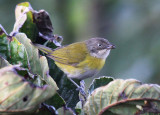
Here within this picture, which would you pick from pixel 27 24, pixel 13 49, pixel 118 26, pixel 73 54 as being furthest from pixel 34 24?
pixel 118 26

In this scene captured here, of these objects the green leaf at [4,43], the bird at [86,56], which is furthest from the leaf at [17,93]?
the bird at [86,56]

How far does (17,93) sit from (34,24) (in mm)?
839

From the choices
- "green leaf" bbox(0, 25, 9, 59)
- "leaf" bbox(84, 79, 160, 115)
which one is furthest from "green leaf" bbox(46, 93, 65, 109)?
"green leaf" bbox(0, 25, 9, 59)

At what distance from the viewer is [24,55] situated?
166 centimetres

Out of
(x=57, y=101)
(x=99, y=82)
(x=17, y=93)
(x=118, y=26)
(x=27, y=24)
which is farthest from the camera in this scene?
(x=118, y=26)

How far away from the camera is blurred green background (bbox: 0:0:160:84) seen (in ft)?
14.9

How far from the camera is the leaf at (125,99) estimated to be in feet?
4.52

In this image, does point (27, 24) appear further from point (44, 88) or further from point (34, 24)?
point (44, 88)

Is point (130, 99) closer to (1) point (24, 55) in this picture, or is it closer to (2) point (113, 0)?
(1) point (24, 55)

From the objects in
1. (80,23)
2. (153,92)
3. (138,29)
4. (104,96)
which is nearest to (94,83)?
(104,96)

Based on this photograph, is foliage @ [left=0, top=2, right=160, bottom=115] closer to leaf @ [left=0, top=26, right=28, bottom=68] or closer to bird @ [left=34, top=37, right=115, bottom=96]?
leaf @ [left=0, top=26, right=28, bottom=68]

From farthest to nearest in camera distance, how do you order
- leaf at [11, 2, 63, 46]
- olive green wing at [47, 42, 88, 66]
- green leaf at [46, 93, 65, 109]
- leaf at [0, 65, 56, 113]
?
olive green wing at [47, 42, 88, 66], leaf at [11, 2, 63, 46], green leaf at [46, 93, 65, 109], leaf at [0, 65, 56, 113]

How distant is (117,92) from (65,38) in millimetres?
6002

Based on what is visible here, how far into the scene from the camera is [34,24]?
76.8 inches
